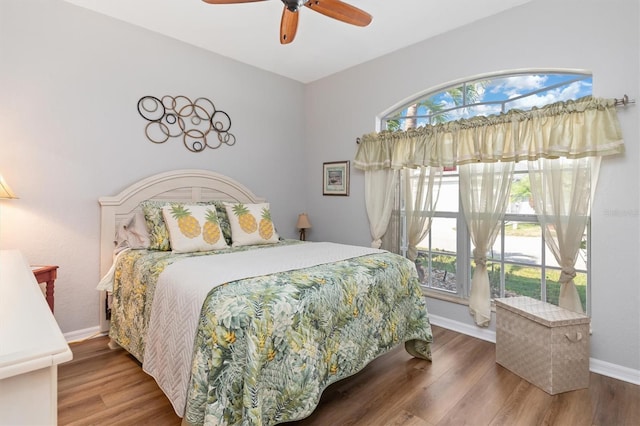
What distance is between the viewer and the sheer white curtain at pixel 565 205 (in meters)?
2.34

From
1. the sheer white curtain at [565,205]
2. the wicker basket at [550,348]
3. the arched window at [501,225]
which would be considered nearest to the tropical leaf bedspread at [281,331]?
the wicker basket at [550,348]

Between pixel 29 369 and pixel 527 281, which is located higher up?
pixel 29 369

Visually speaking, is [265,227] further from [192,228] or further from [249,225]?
[192,228]

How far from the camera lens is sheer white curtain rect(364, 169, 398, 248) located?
347 cm

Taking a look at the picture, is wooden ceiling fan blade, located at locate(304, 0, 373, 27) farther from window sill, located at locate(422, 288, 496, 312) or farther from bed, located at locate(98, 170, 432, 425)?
window sill, located at locate(422, 288, 496, 312)

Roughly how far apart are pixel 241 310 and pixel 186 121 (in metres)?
2.52

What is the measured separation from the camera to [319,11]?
205 cm

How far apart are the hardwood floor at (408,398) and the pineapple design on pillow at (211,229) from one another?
100 centimetres

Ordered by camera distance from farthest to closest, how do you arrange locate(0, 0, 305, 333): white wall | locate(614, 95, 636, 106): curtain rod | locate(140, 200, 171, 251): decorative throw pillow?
locate(140, 200, 171, 251): decorative throw pillow, locate(0, 0, 305, 333): white wall, locate(614, 95, 636, 106): curtain rod

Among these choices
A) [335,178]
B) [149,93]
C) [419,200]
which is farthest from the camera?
[335,178]

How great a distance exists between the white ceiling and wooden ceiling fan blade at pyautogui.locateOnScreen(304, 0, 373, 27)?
0.59 meters

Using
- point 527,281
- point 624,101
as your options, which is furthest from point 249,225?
point 624,101

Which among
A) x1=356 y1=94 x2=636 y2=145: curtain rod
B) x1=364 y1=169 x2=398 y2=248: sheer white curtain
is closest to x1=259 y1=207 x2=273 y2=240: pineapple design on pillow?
x1=364 y1=169 x2=398 y2=248: sheer white curtain

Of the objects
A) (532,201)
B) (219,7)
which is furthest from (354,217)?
(219,7)
